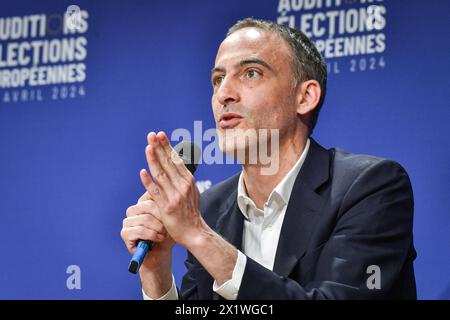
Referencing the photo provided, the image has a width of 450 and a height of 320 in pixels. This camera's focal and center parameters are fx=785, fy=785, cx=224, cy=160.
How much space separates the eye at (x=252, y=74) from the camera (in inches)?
84.0

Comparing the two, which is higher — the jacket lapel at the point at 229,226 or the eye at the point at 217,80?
the eye at the point at 217,80

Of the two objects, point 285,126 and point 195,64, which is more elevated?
point 195,64

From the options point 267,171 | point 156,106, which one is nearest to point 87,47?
point 156,106

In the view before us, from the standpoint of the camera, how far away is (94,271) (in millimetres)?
2859

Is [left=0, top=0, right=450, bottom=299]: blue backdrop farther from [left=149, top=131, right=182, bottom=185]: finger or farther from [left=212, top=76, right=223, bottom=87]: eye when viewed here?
[left=149, top=131, right=182, bottom=185]: finger

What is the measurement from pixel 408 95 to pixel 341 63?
0.26m

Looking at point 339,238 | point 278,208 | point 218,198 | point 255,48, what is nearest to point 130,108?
point 218,198

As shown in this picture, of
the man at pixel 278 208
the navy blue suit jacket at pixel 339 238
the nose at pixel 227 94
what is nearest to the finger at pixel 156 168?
the man at pixel 278 208

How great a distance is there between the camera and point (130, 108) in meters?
2.99

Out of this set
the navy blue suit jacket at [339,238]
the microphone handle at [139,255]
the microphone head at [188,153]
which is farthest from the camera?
A: the microphone head at [188,153]

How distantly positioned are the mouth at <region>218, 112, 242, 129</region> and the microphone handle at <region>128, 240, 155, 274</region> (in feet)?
1.41

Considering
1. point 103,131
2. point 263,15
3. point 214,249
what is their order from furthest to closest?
1. point 103,131
2. point 263,15
3. point 214,249

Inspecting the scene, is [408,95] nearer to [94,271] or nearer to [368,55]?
[368,55]

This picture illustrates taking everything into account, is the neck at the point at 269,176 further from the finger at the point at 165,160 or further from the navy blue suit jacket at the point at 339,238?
the finger at the point at 165,160
